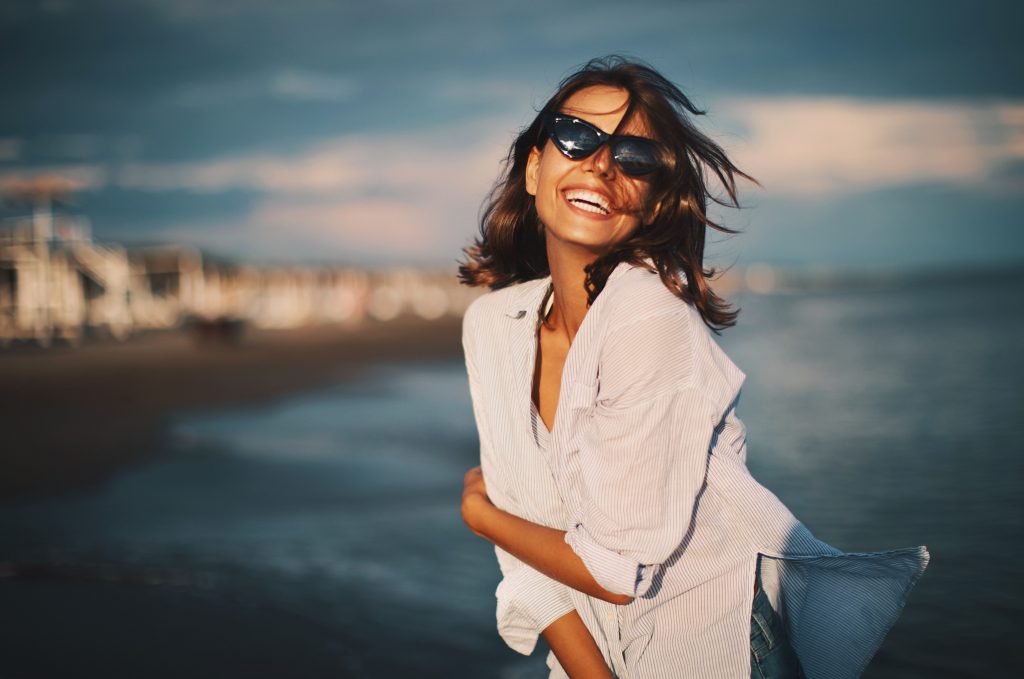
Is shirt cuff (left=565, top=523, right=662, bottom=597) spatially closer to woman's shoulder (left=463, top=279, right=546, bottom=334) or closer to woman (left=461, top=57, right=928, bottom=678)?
woman (left=461, top=57, right=928, bottom=678)

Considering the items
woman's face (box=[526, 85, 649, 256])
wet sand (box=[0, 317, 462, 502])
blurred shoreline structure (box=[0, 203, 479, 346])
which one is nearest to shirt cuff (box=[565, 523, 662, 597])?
woman's face (box=[526, 85, 649, 256])

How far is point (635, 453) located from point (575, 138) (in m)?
0.73

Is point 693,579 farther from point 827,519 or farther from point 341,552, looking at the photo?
point 827,519

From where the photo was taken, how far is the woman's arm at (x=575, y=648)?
5.83ft

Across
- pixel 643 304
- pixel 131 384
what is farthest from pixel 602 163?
pixel 131 384

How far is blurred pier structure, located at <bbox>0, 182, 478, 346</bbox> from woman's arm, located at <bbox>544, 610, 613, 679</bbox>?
21.0 metres

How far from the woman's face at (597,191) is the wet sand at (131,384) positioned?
625 cm

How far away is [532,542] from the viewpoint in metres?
1.74

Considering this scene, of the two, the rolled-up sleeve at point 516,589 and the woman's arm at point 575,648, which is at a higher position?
the rolled-up sleeve at point 516,589

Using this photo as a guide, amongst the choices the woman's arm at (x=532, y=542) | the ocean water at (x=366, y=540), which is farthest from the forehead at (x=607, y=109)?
the ocean water at (x=366, y=540)

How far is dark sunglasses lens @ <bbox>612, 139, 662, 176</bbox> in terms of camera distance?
1773mm

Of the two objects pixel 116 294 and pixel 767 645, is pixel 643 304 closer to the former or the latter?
pixel 767 645

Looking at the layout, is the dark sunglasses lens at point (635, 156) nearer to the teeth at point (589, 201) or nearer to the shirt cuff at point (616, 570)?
the teeth at point (589, 201)

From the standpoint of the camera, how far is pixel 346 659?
370 cm
